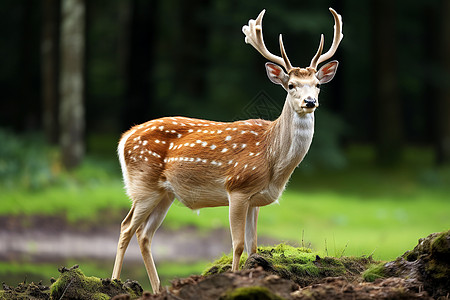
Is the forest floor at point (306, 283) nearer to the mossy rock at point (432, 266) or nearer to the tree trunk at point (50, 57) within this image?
the mossy rock at point (432, 266)

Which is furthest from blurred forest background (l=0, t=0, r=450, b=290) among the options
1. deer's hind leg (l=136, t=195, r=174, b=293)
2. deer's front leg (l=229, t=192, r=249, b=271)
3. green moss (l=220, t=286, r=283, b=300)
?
green moss (l=220, t=286, r=283, b=300)

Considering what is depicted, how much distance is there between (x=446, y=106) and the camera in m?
20.9

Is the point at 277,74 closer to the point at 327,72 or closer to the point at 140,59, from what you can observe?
the point at 327,72

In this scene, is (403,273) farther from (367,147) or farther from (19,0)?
(367,147)

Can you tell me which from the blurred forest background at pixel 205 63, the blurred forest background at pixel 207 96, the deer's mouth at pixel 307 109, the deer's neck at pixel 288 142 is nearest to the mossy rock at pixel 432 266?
the deer's neck at pixel 288 142

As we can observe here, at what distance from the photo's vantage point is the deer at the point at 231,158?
598cm

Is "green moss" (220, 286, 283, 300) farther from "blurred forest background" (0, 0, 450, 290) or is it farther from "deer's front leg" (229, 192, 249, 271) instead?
"blurred forest background" (0, 0, 450, 290)

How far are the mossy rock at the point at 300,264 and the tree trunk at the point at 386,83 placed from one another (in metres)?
15.1

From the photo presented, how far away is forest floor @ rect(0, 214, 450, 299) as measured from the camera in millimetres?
4637

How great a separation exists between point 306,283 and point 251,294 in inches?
65.6

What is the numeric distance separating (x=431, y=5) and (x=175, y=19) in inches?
443

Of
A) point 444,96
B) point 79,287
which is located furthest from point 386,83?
point 79,287

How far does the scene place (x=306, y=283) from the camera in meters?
5.96

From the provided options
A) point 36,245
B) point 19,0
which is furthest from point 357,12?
point 36,245
